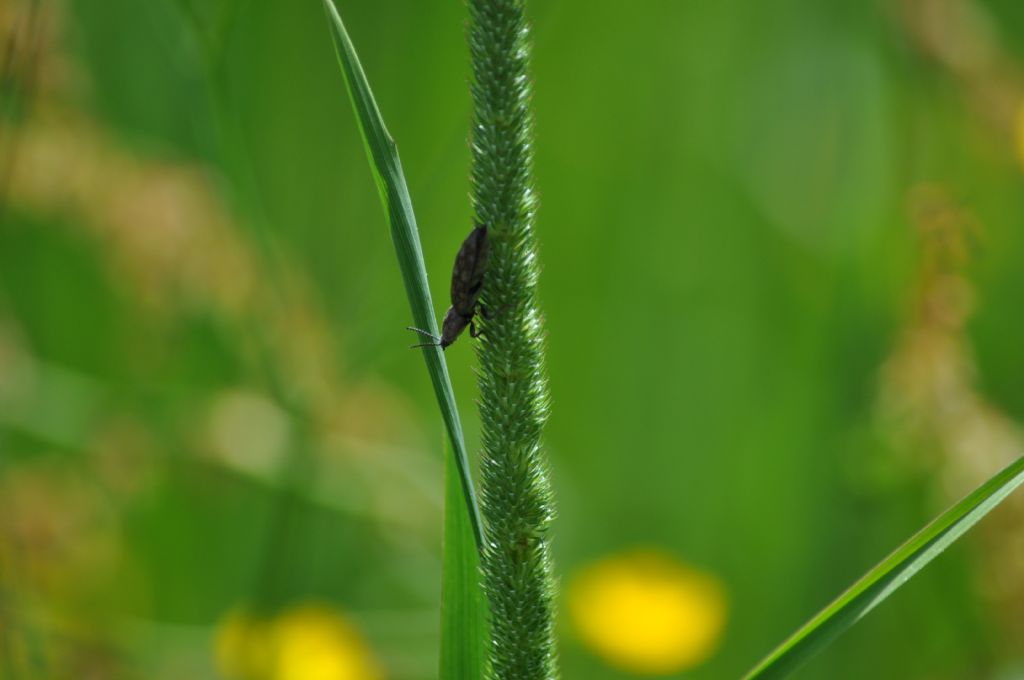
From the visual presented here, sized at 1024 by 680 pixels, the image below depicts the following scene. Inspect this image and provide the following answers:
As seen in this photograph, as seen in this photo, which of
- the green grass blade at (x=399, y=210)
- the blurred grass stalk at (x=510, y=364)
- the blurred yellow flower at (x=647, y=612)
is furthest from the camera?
the blurred yellow flower at (x=647, y=612)

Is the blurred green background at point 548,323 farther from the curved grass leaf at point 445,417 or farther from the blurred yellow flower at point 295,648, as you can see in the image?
the curved grass leaf at point 445,417

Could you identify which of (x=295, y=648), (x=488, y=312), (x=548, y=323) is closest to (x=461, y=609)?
(x=488, y=312)

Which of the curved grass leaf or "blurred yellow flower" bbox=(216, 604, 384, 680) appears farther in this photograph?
"blurred yellow flower" bbox=(216, 604, 384, 680)

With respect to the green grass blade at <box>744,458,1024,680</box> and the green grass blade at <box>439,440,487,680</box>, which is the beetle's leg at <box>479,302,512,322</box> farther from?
the green grass blade at <box>744,458,1024,680</box>

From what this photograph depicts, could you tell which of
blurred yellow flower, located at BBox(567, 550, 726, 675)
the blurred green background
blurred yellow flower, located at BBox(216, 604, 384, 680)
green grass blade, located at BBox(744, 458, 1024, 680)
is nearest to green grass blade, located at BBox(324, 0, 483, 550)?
green grass blade, located at BBox(744, 458, 1024, 680)

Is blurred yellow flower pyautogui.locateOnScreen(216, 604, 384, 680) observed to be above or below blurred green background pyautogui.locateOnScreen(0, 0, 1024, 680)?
below

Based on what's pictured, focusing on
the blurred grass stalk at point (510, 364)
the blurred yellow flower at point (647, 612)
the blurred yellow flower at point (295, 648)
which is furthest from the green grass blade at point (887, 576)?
the blurred yellow flower at point (647, 612)

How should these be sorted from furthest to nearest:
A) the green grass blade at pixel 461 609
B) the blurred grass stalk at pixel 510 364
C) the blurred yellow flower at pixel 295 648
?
1. the blurred yellow flower at pixel 295 648
2. the green grass blade at pixel 461 609
3. the blurred grass stalk at pixel 510 364
